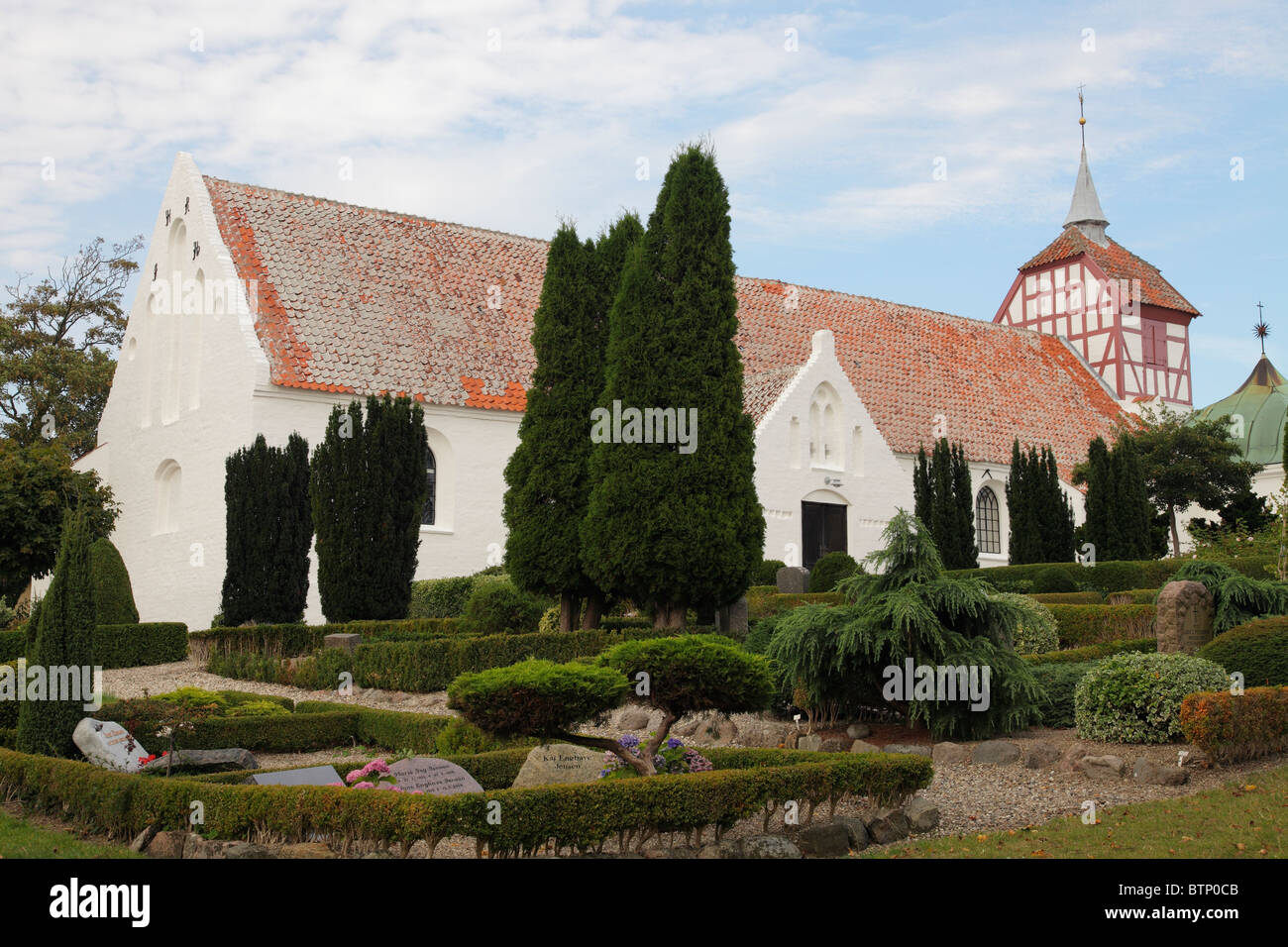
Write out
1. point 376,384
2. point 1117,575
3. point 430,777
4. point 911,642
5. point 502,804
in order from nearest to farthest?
point 502,804 → point 430,777 → point 911,642 → point 1117,575 → point 376,384

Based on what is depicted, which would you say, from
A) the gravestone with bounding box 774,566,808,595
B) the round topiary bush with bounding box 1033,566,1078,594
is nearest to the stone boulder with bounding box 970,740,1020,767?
the round topiary bush with bounding box 1033,566,1078,594

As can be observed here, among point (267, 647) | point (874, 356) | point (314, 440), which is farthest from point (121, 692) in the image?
point (874, 356)

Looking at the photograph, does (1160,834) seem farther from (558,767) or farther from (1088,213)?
(1088,213)

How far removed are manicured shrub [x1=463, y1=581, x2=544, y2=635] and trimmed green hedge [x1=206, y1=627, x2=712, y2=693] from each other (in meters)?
1.77

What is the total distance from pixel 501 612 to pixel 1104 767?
9796 mm

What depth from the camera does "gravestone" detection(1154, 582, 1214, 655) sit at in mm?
12219

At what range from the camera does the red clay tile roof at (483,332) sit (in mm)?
25969

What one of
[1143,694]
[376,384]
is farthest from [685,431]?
[376,384]

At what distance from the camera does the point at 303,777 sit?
9.41m

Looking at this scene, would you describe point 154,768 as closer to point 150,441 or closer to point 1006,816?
point 1006,816

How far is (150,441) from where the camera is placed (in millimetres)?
28203

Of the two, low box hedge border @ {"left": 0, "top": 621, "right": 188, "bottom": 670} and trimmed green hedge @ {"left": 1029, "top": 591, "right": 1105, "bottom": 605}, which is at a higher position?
trimmed green hedge @ {"left": 1029, "top": 591, "right": 1105, "bottom": 605}

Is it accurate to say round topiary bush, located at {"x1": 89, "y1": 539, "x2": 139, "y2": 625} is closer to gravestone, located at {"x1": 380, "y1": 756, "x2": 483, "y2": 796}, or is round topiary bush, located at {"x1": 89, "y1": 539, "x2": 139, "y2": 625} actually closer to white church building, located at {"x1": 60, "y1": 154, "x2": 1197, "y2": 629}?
white church building, located at {"x1": 60, "y1": 154, "x2": 1197, "y2": 629}

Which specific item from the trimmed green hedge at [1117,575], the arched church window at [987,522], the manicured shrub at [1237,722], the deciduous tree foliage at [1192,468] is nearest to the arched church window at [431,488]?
the trimmed green hedge at [1117,575]
